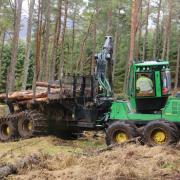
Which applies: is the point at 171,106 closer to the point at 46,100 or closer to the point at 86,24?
the point at 46,100

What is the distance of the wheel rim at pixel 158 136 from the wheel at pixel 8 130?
19.1ft

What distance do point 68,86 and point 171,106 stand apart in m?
4.04

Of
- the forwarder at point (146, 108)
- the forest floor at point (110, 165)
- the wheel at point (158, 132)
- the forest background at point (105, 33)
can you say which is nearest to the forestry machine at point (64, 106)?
the forwarder at point (146, 108)

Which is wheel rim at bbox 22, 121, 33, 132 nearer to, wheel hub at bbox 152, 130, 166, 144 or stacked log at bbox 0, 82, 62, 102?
stacked log at bbox 0, 82, 62, 102

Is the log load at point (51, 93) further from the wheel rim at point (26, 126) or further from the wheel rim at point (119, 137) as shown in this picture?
the wheel rim at point (119, 137)

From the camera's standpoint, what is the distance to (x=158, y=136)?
1345 cm

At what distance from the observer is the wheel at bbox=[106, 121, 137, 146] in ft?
45.3

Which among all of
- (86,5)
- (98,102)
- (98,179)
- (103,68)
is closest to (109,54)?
(103,68)

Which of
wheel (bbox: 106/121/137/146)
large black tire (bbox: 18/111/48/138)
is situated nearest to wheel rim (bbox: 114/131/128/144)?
wheel (bbox: 106/121/137/146)

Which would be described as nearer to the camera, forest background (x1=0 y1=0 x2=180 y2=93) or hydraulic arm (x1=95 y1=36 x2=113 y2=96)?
hydraulic arm (x1=95 y1=36 x2=113 y2=96)

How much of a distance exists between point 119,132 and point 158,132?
1.26m

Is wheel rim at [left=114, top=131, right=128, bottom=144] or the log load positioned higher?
the log load

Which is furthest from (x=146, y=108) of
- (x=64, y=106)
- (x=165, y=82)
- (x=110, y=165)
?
(x=110, y=165)

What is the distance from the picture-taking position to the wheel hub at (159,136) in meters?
13.4
